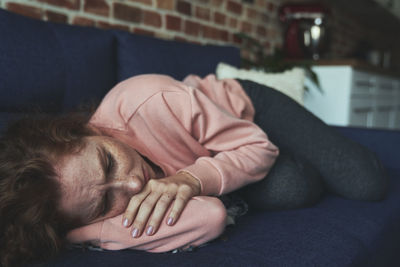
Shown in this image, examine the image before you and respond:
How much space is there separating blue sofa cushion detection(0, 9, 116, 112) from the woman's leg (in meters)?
0.57

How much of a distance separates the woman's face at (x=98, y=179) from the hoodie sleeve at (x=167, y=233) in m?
0.03

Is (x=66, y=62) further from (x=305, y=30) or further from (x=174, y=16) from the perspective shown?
(x=305, y=30)

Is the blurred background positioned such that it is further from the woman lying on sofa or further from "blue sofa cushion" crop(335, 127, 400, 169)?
"blue sofa cushion" crop(335, 127, 400, 169)

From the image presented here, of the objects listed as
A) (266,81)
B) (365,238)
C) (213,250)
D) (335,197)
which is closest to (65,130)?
(213,250)

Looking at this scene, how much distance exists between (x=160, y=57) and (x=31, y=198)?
0.87 m

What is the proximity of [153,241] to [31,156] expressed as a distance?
278 millimetres

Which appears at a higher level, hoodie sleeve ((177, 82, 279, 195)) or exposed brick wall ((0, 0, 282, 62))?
exposed brick wall ((0, 0, 282, 62))

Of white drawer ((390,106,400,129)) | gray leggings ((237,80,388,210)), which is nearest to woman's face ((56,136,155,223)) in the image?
gray leggings ((237,80,388,210))

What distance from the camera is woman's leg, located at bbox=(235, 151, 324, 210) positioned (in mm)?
975

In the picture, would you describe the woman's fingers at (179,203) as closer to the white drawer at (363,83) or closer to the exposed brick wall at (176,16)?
the exposed brick wall at (176,16)

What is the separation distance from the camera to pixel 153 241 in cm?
70

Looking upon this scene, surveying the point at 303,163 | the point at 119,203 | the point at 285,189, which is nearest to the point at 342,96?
the point at 303,163

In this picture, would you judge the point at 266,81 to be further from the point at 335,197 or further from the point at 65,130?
the point at 65,130

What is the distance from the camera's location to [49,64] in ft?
3.38
